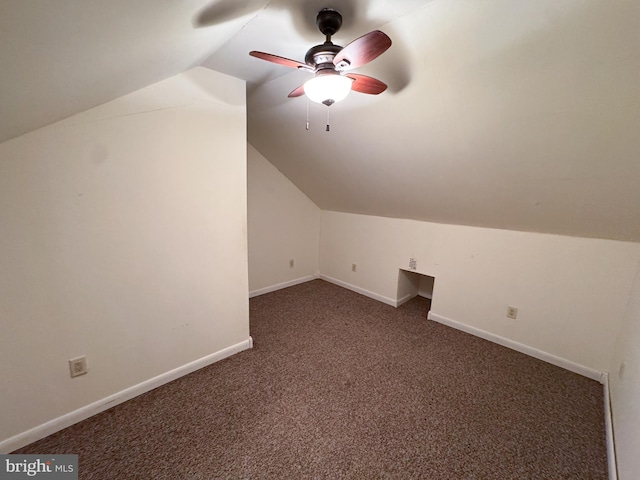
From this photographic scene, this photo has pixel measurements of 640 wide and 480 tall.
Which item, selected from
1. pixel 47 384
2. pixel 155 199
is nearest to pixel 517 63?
pixel 155 199

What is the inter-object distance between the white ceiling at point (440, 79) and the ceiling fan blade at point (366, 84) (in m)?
0.22

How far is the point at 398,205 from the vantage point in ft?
9.37

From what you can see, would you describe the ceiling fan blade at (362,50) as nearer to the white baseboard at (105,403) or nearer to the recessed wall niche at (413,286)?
the white baseboard at (105,403)

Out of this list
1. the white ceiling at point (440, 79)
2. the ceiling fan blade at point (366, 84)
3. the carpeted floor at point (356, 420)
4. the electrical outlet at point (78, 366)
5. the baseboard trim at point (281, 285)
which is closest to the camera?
the white ceiling at point (440, 79)

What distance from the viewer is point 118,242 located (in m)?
1.61

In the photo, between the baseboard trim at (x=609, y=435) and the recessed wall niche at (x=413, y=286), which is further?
the recessed wall niche at (x=413, y=286)

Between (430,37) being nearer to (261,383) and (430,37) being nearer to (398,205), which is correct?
(398,205)

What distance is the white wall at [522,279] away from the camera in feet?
A: 6.52

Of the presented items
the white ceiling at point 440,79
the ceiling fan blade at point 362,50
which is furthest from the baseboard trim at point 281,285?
the ceiling fan blade at point 362,50

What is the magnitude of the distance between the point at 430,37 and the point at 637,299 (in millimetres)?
1999

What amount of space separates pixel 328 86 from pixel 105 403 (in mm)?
2234

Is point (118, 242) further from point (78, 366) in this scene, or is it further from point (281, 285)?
point (281, 285)

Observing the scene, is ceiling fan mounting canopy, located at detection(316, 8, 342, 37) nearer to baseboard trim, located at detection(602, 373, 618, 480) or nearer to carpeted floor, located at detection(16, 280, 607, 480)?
carpeted floor, located at detection(16, 280, 607, 480)

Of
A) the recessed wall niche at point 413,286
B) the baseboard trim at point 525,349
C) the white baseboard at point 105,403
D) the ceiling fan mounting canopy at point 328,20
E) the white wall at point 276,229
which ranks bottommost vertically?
the white baseboard at point 105,403
